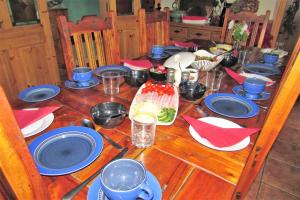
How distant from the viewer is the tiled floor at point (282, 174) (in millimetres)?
1414

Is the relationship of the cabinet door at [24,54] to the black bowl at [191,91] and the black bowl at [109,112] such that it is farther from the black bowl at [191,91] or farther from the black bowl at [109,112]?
the black bowl at [191,91]

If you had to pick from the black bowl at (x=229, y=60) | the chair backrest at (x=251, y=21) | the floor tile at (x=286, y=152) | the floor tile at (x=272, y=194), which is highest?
the chair backrest at (x=251, y=21)

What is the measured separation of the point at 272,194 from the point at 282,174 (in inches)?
9.7

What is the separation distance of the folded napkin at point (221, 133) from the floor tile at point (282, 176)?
1.08 m

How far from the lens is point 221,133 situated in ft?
2.32

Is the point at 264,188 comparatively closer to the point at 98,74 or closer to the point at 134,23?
the point at 98,74

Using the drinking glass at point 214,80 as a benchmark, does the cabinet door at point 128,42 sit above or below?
below

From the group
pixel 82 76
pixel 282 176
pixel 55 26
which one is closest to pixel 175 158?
pixel 82 76

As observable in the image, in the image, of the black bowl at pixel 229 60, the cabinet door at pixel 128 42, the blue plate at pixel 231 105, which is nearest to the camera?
the blue plate at pixel 231 105

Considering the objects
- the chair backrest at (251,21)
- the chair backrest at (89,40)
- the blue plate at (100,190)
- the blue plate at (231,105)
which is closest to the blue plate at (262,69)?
the blue plate at (231,105)

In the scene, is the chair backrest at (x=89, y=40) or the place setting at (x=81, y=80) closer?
the place setting at (x=81, y=80)

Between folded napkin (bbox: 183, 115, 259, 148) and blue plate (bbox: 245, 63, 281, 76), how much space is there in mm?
738

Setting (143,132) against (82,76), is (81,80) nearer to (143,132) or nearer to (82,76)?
(82,76)

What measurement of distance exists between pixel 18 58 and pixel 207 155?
7.09 ft
